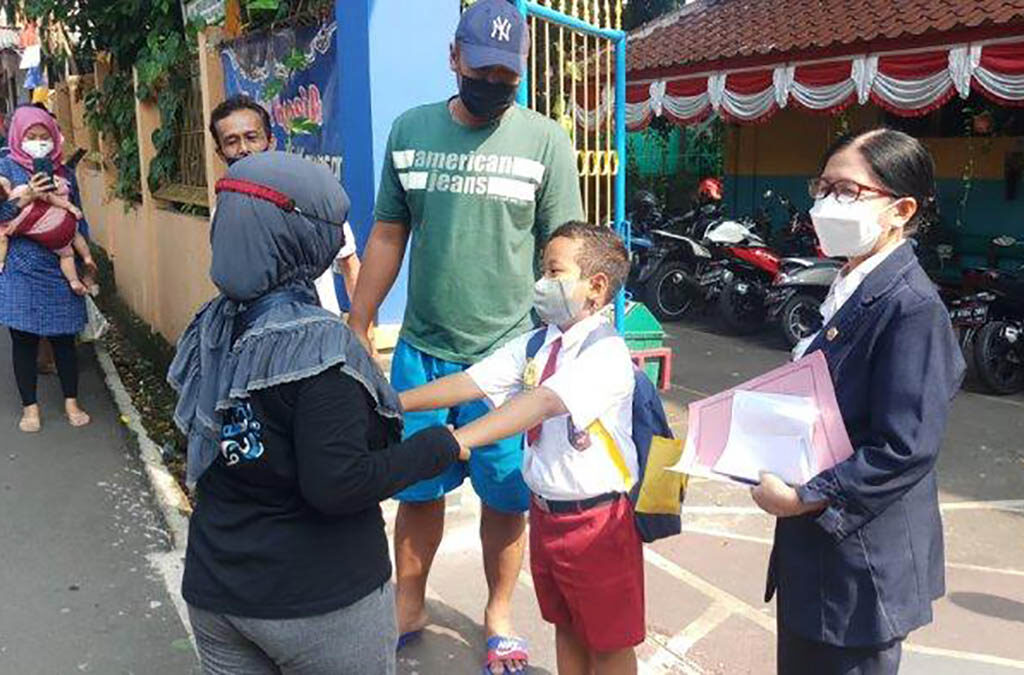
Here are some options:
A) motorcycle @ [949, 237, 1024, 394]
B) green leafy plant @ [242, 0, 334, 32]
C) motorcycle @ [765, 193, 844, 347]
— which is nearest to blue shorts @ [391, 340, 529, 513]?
green leafy plant @ [242, 0, 334, 32]

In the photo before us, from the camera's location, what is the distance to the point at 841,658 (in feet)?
6.31

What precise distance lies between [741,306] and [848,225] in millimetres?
7196

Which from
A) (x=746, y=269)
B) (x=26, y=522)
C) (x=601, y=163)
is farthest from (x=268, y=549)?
(x=746, y=269)

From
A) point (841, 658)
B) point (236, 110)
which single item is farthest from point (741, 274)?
point (841, 658)

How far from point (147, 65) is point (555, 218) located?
207 inches

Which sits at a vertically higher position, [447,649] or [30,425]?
[30,425]

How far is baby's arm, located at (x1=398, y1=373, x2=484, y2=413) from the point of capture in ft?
7.71

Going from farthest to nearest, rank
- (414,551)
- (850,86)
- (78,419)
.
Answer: (850,86), (78,419), (414,551)

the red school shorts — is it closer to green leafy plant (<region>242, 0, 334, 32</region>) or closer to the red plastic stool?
green leafy plant (<region>242, 0, 334, 32</region>)

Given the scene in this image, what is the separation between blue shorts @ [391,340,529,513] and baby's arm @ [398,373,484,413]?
366 mm

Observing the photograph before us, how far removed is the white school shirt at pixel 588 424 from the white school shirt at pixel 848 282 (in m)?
0.43

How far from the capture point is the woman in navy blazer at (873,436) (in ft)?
5.77

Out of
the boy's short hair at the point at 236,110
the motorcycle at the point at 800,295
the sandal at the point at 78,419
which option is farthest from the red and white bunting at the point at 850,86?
the sandal at the point at 78,419

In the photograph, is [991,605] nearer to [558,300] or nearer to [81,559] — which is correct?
[558,300]
